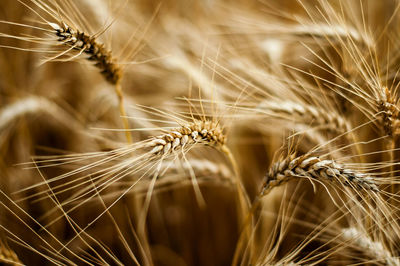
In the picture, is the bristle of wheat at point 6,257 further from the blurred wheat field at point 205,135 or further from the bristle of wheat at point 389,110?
the bristle of wheat at point 389,110

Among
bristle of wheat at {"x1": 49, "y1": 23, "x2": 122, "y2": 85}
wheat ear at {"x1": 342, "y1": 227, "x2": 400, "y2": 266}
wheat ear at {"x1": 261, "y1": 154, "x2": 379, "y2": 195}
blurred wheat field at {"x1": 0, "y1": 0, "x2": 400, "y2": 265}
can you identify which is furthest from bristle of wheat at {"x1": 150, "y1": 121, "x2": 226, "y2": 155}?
wheat ear at {"x1": 342, "y1": 227, "x2": 400, "y2": 266}

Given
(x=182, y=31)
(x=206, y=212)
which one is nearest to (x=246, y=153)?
(x=206, y=212)

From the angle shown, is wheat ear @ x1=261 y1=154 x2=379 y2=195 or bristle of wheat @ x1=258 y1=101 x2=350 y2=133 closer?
wheat ear @ x1=261 y1=154 x2=379 y2=195

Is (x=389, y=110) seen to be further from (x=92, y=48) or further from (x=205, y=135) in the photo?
(x=92, y=48)

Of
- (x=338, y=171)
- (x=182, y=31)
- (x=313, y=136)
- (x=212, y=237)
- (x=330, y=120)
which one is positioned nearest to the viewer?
(x=338, y=171)

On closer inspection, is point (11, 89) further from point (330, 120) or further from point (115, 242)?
point (330, 120)

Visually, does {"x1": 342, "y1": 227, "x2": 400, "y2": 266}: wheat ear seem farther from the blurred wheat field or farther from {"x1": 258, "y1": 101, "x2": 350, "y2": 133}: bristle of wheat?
{"x1": 258, "y1": 101, "x2": 350, "y2": 133}: bristle of wheat
